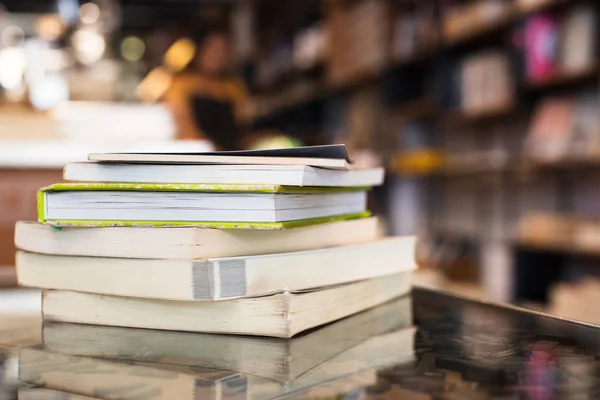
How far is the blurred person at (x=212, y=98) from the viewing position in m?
3.45

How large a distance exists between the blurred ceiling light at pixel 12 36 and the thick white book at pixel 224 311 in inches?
224

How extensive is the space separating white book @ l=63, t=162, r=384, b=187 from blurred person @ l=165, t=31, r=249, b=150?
1.44m

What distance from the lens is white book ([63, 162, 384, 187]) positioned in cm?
63

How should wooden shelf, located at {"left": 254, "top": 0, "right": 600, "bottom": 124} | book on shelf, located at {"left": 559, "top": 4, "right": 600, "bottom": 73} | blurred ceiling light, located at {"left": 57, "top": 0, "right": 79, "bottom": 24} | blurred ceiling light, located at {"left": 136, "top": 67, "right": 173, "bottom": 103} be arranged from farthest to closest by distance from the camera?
blurred ceiling light, located at {"left": 136, "top": 67, "right": 173, "bottom": 103} → blurred ceiling light, located at {"left": 57, "top": 0, "right": 79, "bottom": 24} → wooden shelf, located at {"left": 254, "top": 0, "right": 600, "bottom": 124} → book on shelf, located at {"left": 559, "top": 4, "right": 600, "bottom": 73}

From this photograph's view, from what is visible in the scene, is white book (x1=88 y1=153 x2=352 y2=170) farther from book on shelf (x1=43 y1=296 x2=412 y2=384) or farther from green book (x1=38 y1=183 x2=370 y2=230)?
book on shelf (x1=43 y1=296 x2=412 y2=384)

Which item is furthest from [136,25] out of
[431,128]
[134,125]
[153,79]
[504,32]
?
[134,125]

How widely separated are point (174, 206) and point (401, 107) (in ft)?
13.8

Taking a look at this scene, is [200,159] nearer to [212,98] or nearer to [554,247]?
[554,247]

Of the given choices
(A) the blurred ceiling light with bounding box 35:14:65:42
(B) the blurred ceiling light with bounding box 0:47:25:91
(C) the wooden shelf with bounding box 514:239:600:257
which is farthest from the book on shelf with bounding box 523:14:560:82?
(A) the blurred ceiling light with bounding box 35:14:65:42

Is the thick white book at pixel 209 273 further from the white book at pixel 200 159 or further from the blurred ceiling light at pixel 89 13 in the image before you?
the blurred ceiling light at pixel 89 13

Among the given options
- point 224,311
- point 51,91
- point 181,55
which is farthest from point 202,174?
point 181,55

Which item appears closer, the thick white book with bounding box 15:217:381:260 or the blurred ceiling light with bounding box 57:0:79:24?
the thick white book with bounding box 15:217:381:260

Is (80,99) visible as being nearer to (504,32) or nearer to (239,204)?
(504,32)

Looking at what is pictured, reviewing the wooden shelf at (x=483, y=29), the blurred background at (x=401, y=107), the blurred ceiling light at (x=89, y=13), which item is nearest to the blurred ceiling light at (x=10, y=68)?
the blurred background at (x=401, y=107)
